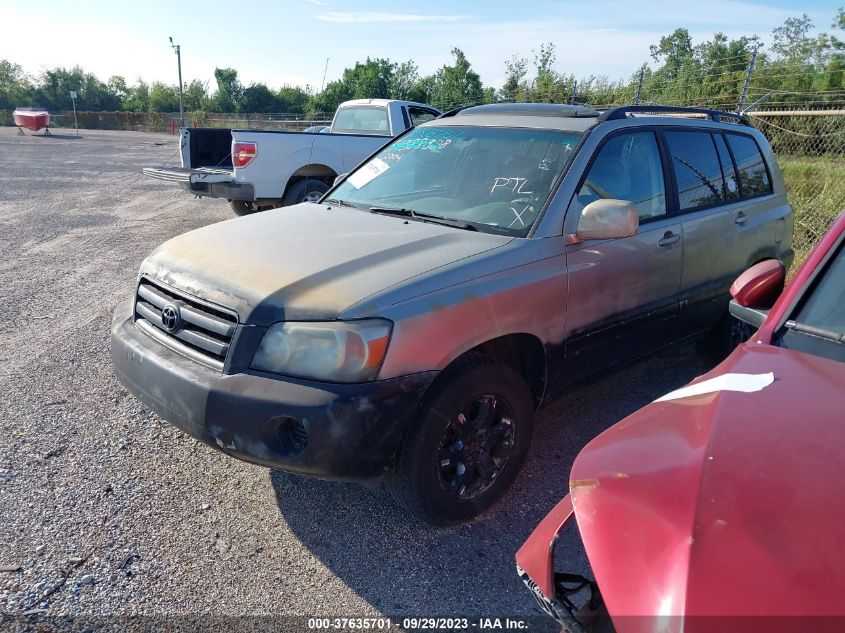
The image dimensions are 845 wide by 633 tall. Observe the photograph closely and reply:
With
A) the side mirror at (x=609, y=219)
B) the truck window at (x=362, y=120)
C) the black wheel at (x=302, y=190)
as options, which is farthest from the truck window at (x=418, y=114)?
the side mirror at (x=609, y=219)

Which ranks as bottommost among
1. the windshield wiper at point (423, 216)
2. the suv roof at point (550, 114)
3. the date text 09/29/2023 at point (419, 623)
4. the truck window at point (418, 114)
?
the date text 09/29/2023 at point (419, 623)

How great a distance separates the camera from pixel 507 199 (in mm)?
3469

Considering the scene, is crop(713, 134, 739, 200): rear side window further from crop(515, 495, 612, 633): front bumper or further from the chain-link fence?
crop(515, 495, 612, 633): front bumper

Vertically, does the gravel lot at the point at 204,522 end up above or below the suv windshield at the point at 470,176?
below

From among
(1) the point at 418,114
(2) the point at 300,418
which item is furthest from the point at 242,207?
(2) the point at 300,418

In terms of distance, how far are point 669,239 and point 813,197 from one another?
637 centimetres

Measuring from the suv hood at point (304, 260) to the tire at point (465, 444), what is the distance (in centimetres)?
54

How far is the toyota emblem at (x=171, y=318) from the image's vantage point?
294 centimetres

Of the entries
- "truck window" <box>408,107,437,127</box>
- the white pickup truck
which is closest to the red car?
the white pickup truck

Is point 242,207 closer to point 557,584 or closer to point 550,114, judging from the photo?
point 550,114

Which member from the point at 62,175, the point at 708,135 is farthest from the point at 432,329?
the point at 62,175

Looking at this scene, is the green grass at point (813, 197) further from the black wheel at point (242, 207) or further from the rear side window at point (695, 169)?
the black wheel at point (242, 207)

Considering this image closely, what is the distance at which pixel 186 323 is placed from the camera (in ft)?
9.64

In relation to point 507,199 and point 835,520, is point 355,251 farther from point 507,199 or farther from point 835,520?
point 835,520
